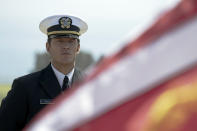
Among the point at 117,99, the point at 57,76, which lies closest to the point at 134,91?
the point at 117,99

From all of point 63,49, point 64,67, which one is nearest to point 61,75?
point 64,67

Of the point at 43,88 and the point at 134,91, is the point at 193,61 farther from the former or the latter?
the point at 43,88

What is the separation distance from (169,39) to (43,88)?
2.85 m

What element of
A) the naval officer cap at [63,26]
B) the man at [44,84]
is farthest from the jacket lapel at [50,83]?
the naval officer cap at [63,26]

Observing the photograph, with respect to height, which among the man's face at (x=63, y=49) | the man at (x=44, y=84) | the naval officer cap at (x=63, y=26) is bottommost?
the man at (x=44, y=84)

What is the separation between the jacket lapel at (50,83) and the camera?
3.78 m

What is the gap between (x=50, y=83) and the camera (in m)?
3.80

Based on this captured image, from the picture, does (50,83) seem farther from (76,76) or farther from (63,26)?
(63,26)

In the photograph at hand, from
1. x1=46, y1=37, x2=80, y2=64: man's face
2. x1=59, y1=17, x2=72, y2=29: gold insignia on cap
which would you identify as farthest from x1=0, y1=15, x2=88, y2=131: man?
x1=59, y1=17, x2=72, y2=29: gold insignia on cap

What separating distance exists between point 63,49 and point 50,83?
0.80 ft

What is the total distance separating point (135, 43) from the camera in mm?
1026

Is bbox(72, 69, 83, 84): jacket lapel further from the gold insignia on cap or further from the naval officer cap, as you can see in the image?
the gold insignia on cap

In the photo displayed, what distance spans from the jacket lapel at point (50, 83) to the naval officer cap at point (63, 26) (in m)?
0.41

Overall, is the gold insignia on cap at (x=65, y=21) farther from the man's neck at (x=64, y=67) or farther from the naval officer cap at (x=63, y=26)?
the man's neck at (x=64, y=67)
